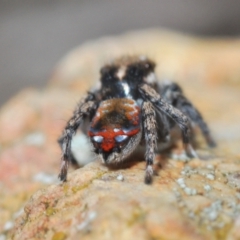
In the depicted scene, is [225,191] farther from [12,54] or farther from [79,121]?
[12,54]

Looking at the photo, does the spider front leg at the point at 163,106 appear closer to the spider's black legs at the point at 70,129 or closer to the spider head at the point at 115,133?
the spider head at the point at 115,133

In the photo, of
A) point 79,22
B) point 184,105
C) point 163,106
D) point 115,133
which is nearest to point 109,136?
point 115,133

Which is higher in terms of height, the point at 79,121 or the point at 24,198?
the point at 79,121

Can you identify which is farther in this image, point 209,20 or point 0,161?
point 209,20

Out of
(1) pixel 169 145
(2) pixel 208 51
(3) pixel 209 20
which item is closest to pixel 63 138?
(1) pixel 169 145

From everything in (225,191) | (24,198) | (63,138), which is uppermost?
(63,138)

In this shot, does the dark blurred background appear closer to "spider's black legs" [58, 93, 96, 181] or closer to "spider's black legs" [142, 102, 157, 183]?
"spider's black legs" [58, 93, 96, 181]

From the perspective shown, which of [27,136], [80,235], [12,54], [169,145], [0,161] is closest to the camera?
[80,235]
